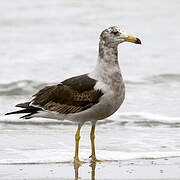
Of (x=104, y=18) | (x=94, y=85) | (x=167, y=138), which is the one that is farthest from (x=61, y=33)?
(x=94, y=85)

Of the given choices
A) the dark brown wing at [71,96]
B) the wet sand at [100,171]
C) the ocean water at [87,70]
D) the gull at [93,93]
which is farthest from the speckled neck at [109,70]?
the ocean water at [87,70]

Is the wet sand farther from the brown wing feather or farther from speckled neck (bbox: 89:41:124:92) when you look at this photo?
speckled neck (bbox: 89:41:124:92)

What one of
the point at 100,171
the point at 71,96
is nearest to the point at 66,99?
the point at 71,96

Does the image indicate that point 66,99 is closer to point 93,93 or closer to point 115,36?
point 93,93

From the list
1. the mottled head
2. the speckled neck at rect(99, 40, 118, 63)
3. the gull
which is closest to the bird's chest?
the gull

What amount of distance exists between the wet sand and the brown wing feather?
0.71 metres

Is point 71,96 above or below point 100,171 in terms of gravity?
above

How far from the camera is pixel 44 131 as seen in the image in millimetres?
9875

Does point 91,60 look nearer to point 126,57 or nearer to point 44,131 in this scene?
point 126,57

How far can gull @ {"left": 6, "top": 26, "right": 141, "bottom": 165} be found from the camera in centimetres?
754

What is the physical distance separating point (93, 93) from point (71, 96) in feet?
1.27

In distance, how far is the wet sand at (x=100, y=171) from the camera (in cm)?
696

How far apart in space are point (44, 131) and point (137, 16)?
42.5 ft

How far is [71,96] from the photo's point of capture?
7824 mm
